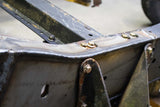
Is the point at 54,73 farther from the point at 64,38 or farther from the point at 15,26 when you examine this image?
the point at 15,26

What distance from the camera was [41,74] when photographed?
0.90 meters

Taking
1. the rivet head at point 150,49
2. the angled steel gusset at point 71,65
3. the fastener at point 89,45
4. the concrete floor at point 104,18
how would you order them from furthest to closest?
the concrete floor at point 104,18 → the rivet head at point 150,49 → the fastener at point 89,45 → the angled steel gusset at point 71,65

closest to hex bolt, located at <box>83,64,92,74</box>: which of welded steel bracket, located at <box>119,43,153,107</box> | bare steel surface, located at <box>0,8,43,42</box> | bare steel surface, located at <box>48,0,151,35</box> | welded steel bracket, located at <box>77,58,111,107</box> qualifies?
welded steel bracket, located at <box>77,58,111,107</box>

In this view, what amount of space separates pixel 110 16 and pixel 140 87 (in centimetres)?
238

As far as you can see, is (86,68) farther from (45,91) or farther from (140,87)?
(140,87)

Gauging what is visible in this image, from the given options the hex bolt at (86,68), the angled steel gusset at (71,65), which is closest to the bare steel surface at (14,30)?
the angled steel gusset at (71,65)

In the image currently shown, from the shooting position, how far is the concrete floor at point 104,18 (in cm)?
284

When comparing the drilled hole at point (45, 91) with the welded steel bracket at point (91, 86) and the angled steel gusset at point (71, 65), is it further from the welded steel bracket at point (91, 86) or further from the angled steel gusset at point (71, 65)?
the welded steel bracket at point (91, 86)

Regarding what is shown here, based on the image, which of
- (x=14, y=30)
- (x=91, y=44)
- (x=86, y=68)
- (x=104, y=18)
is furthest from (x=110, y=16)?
(x=86, y=68)

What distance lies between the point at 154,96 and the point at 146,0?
153 centimetres

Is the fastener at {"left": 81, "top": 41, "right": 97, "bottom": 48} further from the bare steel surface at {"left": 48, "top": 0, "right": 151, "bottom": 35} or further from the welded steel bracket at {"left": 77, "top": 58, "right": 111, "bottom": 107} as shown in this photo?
the bare steel surface at {"left": 48, "top": 0, "right": 151, "bottom": 35}

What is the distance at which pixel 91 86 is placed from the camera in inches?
42.8

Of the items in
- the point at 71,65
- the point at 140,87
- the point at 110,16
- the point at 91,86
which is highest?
the point at 71,65

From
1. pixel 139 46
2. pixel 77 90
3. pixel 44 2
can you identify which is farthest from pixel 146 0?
pixel 77 90
